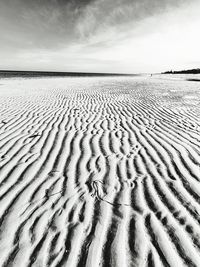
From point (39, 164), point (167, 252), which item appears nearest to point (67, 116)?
point (39, 164)

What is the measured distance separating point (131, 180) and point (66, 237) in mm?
1460

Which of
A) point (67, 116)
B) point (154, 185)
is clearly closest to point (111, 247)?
point (154, 185)

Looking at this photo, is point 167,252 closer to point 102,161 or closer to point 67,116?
point 102,161

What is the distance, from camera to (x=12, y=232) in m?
2.41

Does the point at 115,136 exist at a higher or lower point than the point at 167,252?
lower

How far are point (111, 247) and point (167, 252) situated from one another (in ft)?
1.82

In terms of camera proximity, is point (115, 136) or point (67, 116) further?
point (67, 116)

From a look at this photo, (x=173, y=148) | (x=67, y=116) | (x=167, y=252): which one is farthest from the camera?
(x=67, y=116)

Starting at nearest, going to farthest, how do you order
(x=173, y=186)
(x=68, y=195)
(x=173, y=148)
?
(x=68, y=195) < (x=173, y=186) < (x=173, y=148)

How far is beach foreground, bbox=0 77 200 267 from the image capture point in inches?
85.7

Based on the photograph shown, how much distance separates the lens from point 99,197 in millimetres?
3021

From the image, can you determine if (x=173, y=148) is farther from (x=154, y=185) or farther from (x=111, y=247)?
(x=111, y=247)

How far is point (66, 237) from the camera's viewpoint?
7.71 ft

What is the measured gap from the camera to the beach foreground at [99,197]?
2176mm
